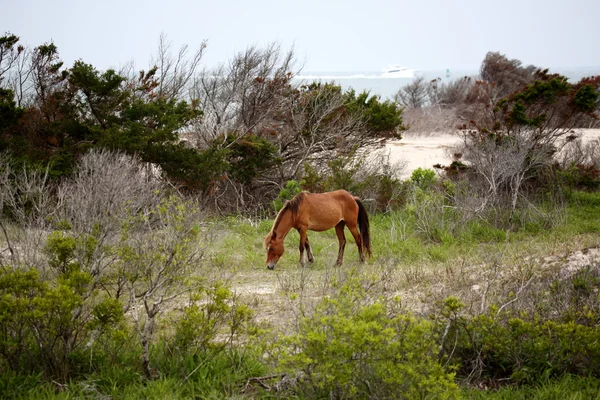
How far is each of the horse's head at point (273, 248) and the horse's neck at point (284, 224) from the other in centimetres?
9

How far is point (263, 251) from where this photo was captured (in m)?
11.7

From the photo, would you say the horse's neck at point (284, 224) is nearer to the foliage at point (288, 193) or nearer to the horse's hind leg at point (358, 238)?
the horse's hind leg at point (358, 238)

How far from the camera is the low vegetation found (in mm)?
5020

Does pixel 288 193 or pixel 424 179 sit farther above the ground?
pixel 424 179

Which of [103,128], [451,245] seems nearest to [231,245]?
[451,245]

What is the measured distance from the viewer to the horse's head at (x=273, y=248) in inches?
396

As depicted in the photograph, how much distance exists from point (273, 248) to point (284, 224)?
46 cm

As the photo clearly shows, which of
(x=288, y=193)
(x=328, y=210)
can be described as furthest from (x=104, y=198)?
(x=288, y=193)

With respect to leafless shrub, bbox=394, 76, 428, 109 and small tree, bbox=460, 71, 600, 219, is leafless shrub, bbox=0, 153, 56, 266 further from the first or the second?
leafless shrub, bbox=394, 76, 428, 109

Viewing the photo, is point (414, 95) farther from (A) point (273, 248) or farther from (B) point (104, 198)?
(B) point (104, 198)

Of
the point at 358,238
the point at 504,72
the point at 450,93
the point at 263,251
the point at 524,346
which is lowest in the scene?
the point at 263,251

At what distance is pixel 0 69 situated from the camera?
1703cm

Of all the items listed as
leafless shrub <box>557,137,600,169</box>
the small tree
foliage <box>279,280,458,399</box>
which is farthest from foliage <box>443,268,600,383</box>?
leafless shrub <box>557,137,600,169</box>

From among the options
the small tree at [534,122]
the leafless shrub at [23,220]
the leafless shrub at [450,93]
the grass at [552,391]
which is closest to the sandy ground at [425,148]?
the small tree at [534,122]
